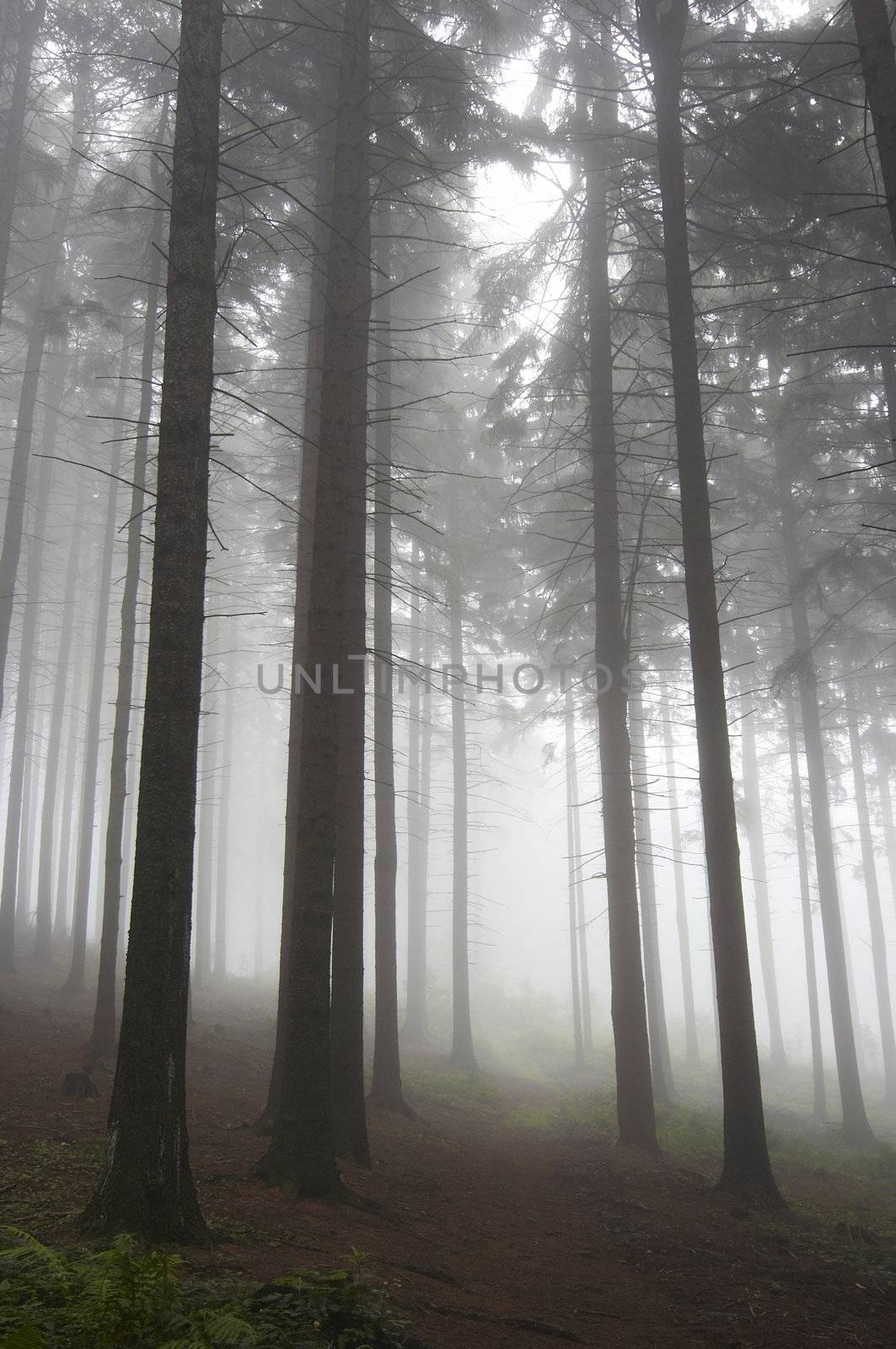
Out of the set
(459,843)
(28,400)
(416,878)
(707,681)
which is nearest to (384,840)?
(707,681)

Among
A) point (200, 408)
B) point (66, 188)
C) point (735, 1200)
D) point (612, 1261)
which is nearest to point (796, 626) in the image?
point (735, 1200)

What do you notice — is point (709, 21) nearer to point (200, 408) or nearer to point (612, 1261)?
point (200, 408)

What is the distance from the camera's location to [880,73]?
6.63 metres

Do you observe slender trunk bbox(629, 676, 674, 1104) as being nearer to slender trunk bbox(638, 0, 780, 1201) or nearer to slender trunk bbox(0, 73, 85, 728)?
slender trunk bbox(638, 0, 780, 1201)

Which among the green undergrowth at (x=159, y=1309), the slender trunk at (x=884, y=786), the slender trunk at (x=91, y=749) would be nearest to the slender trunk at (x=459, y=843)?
the slender trunk at (x=91, y=749)

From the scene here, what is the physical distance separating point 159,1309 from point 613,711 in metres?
9.45

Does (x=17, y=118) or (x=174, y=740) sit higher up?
(x=17, y=118)

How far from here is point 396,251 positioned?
1390 centimetres

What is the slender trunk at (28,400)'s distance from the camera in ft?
50.2

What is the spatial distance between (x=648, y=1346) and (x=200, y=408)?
259 inches

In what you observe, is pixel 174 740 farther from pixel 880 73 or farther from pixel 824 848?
pixel 824 848

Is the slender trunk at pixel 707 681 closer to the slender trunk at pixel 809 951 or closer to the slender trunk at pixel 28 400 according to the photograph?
the slender trunk at pixel 28 400

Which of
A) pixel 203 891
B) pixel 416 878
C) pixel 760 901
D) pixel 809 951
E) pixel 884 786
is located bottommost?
pixel 809 951

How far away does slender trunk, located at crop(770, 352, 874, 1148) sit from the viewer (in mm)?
14844
